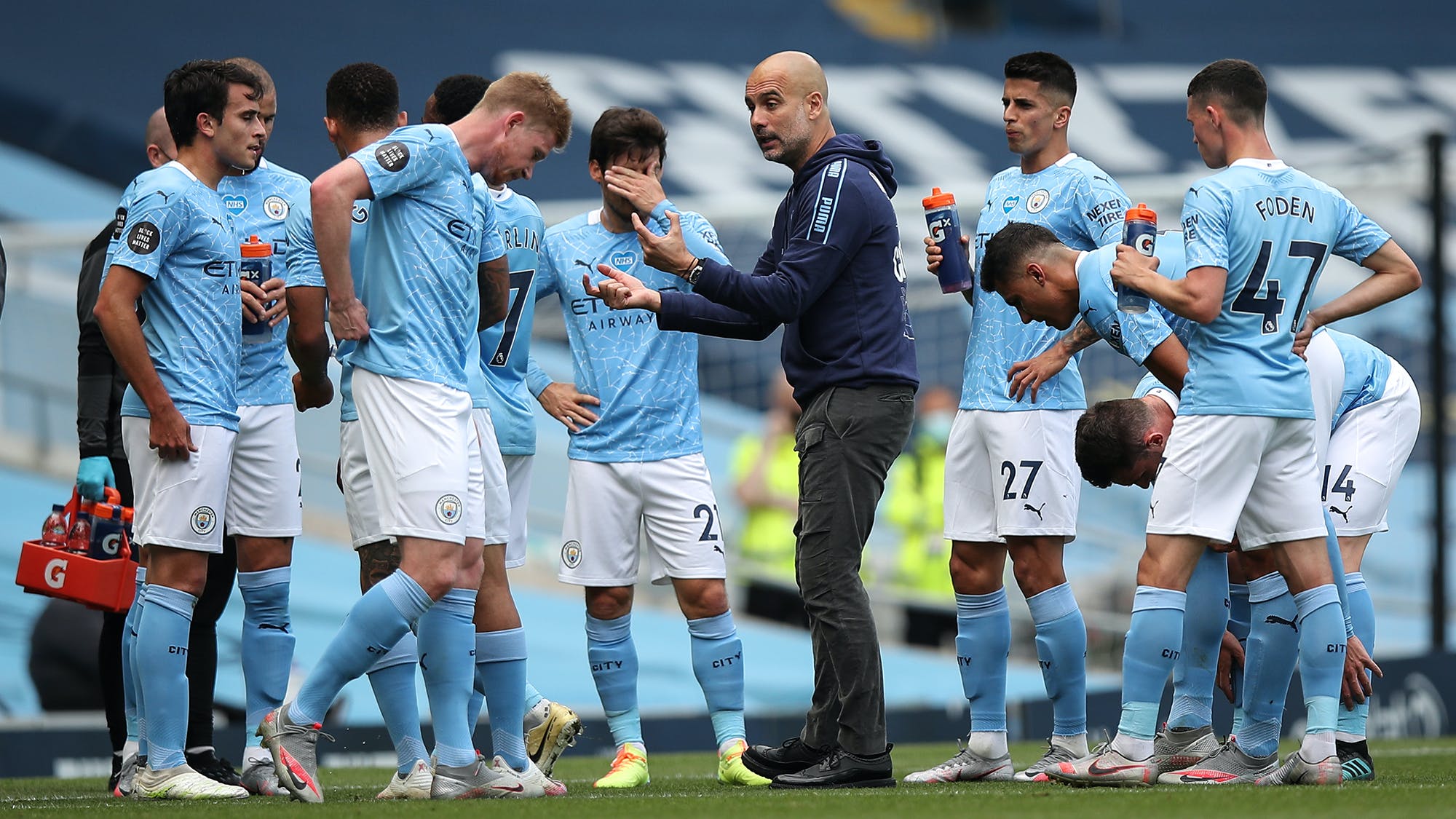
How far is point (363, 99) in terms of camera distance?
210 inches

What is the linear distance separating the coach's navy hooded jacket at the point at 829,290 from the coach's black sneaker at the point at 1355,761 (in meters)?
1.83

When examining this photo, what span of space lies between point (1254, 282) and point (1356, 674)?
4.68 ft

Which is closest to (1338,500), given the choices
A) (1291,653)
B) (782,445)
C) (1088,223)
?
(1291,653)

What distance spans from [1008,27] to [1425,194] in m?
5.95

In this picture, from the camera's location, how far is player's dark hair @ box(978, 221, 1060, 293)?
504 centimetres

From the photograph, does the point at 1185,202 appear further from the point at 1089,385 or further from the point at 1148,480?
the point at 1089,385

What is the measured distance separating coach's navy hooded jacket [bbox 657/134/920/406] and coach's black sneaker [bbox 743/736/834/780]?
109 centimetres

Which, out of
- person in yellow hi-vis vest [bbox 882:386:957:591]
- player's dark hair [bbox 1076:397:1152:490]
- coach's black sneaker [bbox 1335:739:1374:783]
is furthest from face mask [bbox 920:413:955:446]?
player's dark hair [bbox 1076:397:1152:490]

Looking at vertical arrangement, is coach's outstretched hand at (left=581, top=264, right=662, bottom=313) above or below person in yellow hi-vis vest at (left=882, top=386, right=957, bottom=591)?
above

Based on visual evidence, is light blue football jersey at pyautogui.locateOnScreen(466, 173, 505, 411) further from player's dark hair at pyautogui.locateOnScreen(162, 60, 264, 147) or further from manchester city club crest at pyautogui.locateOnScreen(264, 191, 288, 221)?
manchester city club crest at pyautogui.locateOnScreen(264, 191, 288, 221)

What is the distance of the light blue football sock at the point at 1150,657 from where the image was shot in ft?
15.4

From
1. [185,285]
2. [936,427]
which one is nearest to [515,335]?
[185,285]

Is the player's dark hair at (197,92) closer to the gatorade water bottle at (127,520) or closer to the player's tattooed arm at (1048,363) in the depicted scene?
the gatorade water bottle at (127,520)

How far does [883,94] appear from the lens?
54.1 ft
